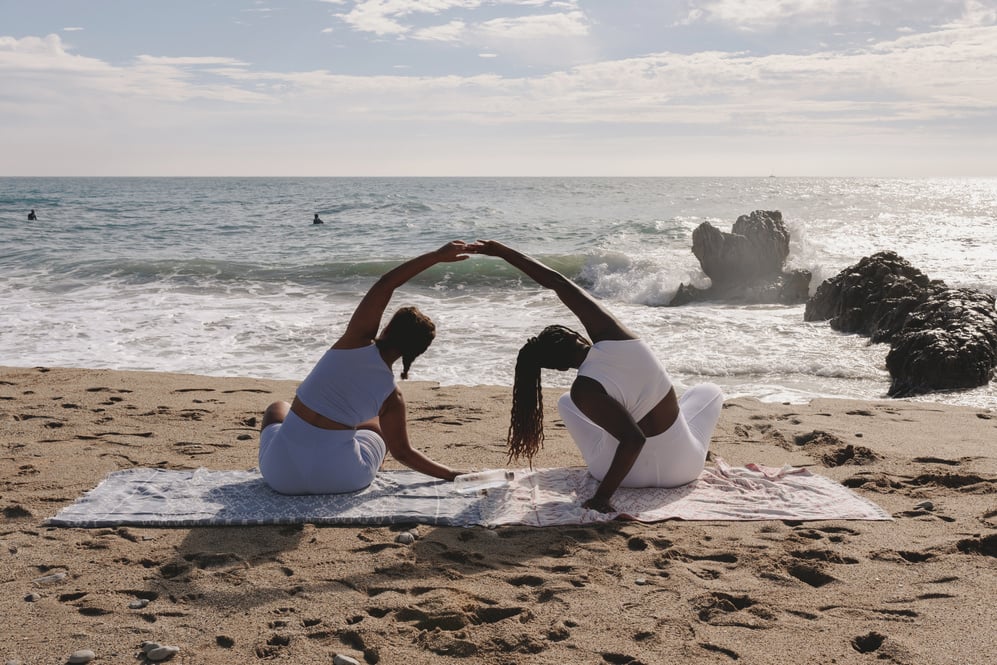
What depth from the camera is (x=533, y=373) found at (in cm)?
457

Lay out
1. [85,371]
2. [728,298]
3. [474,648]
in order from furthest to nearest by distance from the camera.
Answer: [728,298]
[85,371]
[474,648]

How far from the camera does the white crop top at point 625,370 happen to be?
4387 mm

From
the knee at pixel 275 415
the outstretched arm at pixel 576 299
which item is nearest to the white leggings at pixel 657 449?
the outstretched arm at pixel 576 299

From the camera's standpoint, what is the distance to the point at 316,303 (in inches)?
580

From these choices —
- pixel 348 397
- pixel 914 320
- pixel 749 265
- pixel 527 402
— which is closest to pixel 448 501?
pixel 527 402

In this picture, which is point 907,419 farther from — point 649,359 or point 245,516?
point 245,516

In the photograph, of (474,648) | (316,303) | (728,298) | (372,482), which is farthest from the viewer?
(728,298)

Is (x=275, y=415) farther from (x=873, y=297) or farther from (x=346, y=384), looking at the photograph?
(x=873, y=297)

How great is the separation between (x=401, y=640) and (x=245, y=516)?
1.59m

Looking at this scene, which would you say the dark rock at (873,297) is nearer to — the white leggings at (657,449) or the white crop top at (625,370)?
the white leggings at (657,449)

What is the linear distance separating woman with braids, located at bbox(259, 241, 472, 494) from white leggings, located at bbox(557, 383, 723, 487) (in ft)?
3.44

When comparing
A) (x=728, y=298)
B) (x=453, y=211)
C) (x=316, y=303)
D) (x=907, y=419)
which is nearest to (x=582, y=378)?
(x=907, y=419)

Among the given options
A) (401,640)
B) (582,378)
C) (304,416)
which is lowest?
(401,640)

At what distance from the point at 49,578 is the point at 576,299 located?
2.88 m
